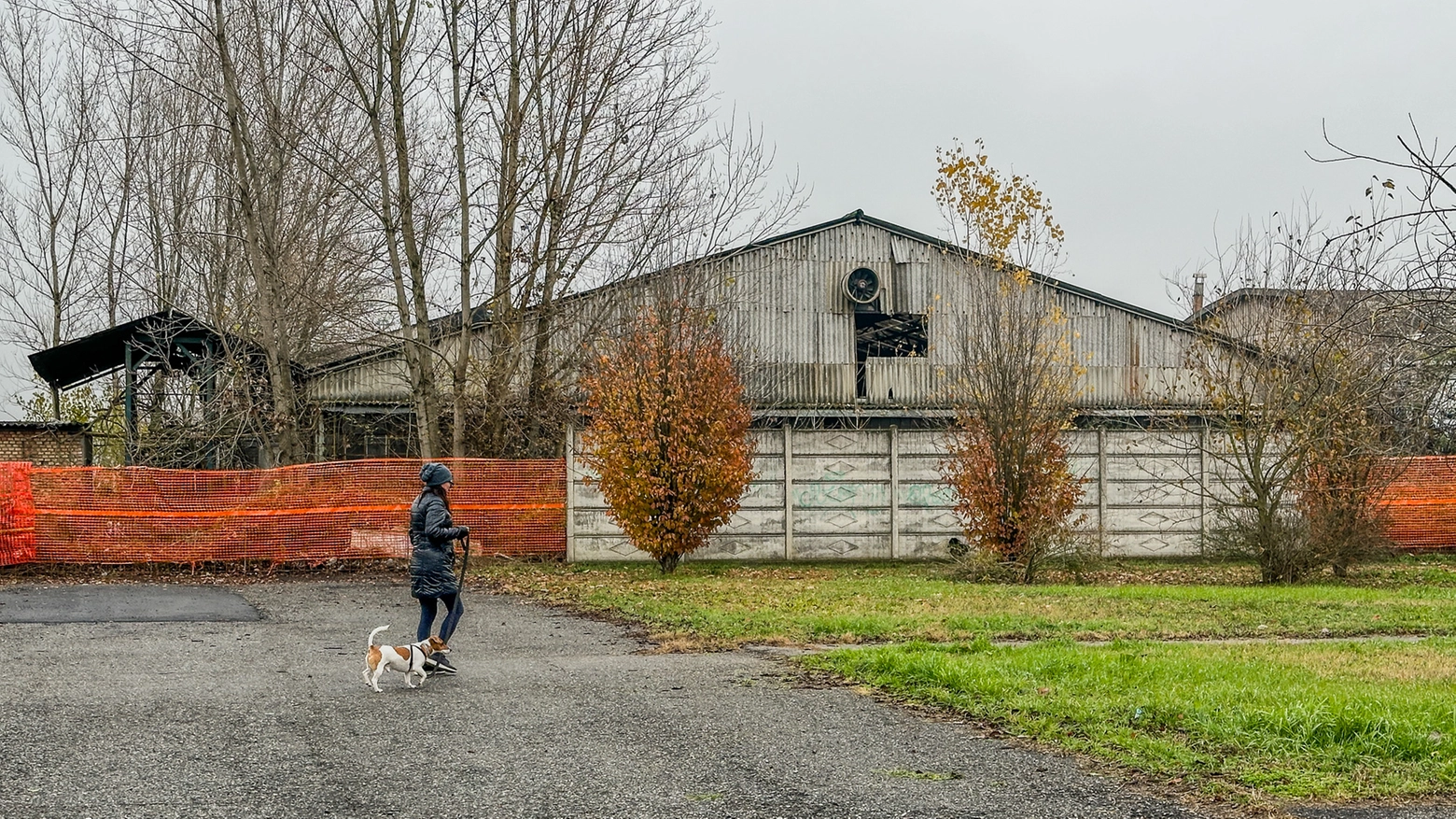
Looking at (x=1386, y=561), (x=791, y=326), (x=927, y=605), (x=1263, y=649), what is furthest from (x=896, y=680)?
(x=791, y=326)

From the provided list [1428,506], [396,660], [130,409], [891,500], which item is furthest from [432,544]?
[1428,506]

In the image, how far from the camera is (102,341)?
1048 inches

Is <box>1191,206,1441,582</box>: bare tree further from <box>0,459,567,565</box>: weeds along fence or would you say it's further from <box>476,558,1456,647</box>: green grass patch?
<box>0,459,567,565</box>: weeds along fence

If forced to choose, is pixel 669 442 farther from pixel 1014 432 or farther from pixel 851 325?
pixel 851 325

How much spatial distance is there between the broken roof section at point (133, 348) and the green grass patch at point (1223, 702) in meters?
19.1

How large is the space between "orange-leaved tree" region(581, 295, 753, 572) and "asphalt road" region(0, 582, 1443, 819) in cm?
837

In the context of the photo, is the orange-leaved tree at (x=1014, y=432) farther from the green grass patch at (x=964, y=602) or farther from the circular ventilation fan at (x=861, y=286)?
the circular ventilation fan at (x=861, y=286)

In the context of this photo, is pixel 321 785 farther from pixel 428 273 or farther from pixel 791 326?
pixel 791 326

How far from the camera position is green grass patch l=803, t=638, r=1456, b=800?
22.6ft

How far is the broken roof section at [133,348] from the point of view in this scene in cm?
2589

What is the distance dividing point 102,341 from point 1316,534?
22.1 metres

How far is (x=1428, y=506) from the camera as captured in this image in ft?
81.1

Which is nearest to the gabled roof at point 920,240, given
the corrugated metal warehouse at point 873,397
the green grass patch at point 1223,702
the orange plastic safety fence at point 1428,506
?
the corrugated metal warehouse at point 873,397

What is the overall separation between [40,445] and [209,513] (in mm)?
13467
